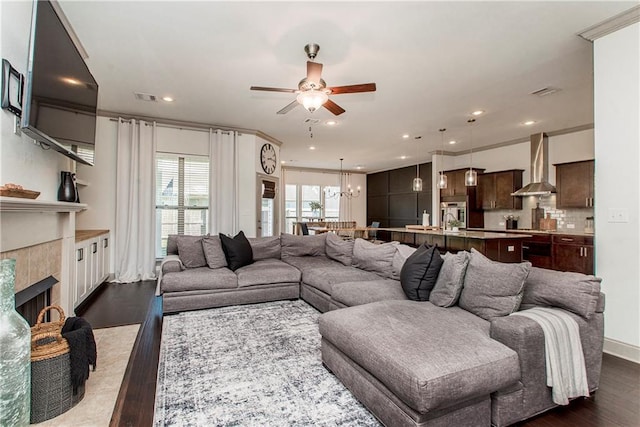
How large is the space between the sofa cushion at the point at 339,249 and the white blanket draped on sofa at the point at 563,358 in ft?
8.91

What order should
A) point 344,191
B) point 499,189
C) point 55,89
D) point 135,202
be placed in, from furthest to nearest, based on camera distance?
point 344,191, point 499,189, point 135,202, point 55,89

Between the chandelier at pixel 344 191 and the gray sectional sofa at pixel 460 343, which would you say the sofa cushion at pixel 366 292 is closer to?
the gray sectional sofa at pixel 460 343

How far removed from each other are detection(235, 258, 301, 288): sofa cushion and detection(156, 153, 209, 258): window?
231 cm

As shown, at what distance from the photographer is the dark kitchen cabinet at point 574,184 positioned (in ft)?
17.9

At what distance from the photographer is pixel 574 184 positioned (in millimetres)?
5652

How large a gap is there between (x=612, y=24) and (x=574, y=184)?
382 cm

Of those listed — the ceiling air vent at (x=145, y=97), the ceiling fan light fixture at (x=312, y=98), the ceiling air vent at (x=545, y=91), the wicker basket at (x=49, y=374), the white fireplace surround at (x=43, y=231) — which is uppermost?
the ceiling air vent at (x=545, y=91)

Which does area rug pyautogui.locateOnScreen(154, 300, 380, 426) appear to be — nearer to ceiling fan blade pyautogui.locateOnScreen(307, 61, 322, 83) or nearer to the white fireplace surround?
the white fireplace surround

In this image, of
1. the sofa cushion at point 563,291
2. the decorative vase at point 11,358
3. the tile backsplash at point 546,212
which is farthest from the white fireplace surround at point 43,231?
the tile backsplash at point 546,212

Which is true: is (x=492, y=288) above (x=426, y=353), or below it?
above

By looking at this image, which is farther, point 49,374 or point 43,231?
point 43,231

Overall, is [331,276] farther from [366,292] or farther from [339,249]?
[339,249]

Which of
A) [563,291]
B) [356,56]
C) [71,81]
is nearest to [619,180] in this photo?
[563,291]

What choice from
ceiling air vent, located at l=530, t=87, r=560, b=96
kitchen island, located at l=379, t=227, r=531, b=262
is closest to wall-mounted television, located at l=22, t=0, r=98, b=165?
kitchen island, located at l=379, t=227, r=531, b=262
